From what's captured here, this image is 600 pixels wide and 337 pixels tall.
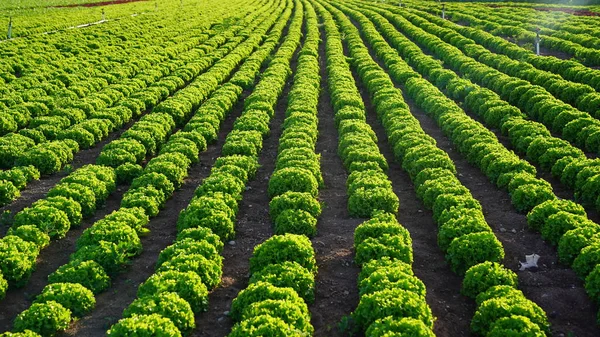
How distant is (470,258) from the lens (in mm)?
13445

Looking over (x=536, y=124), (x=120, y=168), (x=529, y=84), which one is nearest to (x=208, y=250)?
(x=120, y=168)

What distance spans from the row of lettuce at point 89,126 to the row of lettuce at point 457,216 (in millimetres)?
10428

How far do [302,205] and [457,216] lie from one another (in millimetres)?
4414

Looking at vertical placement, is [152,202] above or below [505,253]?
above

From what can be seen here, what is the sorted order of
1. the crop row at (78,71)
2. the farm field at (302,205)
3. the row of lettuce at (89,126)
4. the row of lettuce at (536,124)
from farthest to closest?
the crop row at (78,71)
the row of lettuce at (89,126)
the row of lettuce at (536,124)
the farm field at (302,205)

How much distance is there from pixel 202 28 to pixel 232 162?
43.9 metres

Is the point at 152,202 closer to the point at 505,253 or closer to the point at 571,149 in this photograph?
the point at 505,253

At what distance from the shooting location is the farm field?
1170 centimetres

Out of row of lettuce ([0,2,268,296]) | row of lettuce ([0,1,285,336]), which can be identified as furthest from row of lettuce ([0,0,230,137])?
row of lettuce ([0,1,285,336])

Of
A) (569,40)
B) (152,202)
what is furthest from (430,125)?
(569,40)

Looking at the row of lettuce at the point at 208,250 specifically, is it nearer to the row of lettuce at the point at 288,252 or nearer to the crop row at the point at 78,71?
the row of lettuce at the point at 288,252

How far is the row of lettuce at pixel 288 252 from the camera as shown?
35.1 ft

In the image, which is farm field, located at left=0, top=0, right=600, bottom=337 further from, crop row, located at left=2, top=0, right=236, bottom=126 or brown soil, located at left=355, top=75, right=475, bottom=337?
crop row, located at left=2, top=0, right=236, bottom=126

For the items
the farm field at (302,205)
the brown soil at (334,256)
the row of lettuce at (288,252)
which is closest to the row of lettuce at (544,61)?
the farm field at (302,205)
